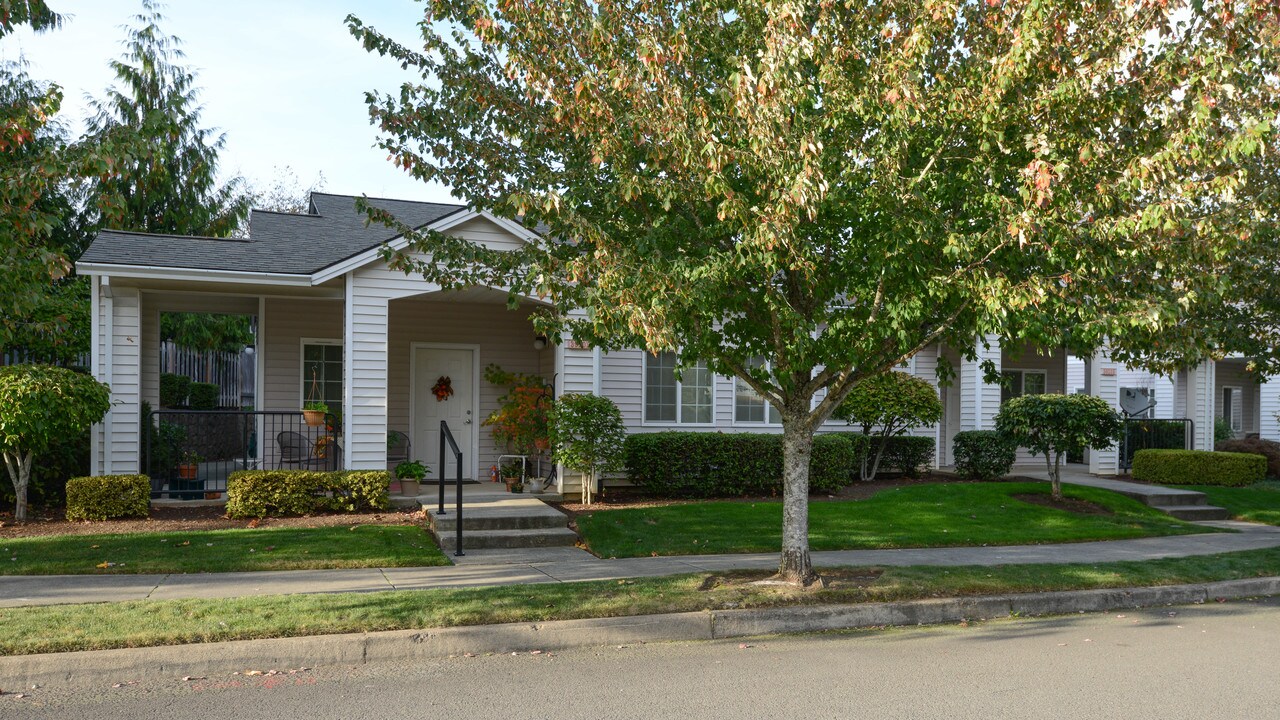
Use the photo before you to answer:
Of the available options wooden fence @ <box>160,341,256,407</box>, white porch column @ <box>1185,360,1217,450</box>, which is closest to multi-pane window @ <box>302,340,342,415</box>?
wooden fence @ <box>160,341,256,407</box>

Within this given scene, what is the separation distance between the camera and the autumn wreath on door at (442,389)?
1550 cm

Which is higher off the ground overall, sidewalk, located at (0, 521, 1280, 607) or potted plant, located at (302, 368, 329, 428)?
potted plant, located at (302, 368, 329, 428)

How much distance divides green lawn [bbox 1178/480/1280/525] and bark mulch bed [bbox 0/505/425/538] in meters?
12.4

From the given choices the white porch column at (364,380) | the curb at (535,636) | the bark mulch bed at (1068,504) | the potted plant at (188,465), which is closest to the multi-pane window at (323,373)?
the potted plant at (188,465)

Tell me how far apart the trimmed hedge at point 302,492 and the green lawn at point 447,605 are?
482cm

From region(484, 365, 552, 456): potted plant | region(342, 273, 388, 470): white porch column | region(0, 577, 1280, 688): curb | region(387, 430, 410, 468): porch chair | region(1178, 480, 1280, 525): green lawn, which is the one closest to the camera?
region(0, 577, 1280, 688): curb

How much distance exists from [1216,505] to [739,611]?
38.2 feet

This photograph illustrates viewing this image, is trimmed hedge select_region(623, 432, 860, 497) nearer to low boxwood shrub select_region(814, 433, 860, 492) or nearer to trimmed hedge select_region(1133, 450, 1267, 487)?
low boxwood shrub select_region(814, 433, 860, 492)

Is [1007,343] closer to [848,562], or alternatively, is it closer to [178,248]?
[848,562]

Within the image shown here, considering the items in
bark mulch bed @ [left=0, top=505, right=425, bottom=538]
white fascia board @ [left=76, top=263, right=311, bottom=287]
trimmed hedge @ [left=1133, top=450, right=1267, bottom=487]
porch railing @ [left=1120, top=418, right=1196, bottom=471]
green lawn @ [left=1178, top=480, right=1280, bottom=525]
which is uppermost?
white fascia board @ [left=76, top=263, right=311, bottom=287]

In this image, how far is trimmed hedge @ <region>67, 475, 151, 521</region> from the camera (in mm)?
11492

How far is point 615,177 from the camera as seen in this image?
8070 millimetres

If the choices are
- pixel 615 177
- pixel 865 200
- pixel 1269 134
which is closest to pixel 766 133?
pixel 865 200

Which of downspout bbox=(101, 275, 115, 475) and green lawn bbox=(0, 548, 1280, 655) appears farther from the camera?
downspout bbox=(101, 275, 115, 475)
